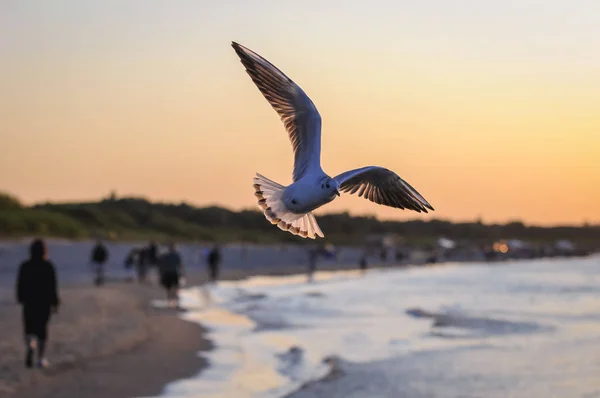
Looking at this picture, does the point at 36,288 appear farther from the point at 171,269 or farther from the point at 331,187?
the point at 171,269

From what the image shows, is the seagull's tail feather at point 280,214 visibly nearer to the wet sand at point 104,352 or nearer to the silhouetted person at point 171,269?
the wet sand at point 104,352

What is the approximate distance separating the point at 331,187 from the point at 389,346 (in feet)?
42.2

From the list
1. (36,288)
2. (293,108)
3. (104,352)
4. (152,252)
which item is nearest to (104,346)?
(104,352)

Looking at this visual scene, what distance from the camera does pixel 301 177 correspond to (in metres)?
8.45

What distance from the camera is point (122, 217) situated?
318ft

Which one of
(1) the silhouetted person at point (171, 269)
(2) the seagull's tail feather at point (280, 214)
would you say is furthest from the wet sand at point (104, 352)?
(2) the seagull's tail feather at point (280, 214)

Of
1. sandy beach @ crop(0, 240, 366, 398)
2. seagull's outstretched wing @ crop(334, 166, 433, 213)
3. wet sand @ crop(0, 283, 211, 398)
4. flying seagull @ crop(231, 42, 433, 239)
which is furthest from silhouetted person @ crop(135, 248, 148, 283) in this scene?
flying seagull @ crop(231, 42, 433, 239)

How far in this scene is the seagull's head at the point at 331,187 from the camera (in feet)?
25.2

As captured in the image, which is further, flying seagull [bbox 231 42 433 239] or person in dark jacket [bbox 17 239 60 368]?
person in dark jacket [bbox 17 239 60 368]

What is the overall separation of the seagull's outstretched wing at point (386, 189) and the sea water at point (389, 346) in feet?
16.4

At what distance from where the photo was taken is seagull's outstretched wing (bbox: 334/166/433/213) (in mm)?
8719

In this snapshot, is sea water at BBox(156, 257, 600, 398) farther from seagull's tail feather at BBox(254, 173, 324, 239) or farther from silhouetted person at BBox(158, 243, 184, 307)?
seagull's tail feather at BBox(254, 173, 324, 239)

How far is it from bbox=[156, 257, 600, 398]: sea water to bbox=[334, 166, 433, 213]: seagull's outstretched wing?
4.99 meters

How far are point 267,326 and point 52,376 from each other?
1052 cm
